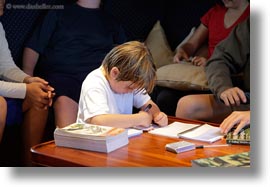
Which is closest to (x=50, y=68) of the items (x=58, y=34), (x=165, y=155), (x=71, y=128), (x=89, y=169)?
(x=58, y=34)

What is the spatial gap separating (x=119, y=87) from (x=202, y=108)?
301 mm

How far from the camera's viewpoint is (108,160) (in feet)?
4.76

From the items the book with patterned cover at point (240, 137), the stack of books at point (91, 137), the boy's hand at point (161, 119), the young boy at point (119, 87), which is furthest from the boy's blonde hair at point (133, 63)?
the book with patterned cover at point (240, 137)

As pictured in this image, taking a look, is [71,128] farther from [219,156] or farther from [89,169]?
[219,156]

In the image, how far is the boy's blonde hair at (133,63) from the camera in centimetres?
164

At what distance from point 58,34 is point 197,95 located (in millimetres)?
516

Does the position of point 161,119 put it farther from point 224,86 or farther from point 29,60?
point 29,60

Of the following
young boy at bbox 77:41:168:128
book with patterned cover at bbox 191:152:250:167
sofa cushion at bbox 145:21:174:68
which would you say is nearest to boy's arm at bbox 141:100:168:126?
young boy at bbox 77:41:168:128

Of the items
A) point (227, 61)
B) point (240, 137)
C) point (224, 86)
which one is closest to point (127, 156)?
point (240, 137)

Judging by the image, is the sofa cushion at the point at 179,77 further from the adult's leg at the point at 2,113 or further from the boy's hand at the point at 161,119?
the adult's leg at the point at 2,113

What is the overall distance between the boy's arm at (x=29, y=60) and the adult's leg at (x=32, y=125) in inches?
4.0

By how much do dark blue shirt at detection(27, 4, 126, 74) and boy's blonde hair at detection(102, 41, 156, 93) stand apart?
0.10ft

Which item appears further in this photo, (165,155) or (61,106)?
(61,106)

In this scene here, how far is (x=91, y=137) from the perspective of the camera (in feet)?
4.80
